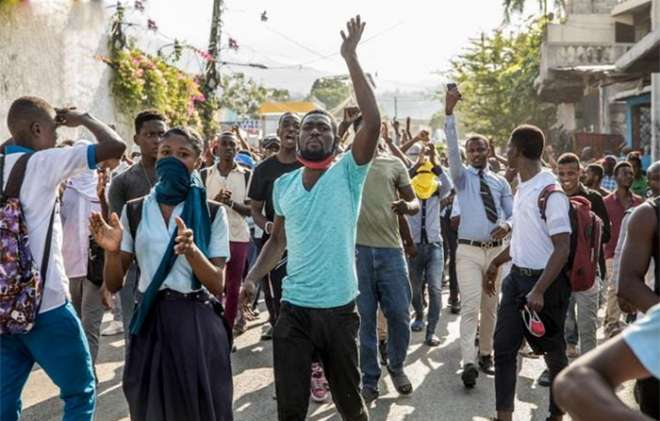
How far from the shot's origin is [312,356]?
428 cm

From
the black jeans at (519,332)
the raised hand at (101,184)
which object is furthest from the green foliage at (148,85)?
the black jeans at (519,332)

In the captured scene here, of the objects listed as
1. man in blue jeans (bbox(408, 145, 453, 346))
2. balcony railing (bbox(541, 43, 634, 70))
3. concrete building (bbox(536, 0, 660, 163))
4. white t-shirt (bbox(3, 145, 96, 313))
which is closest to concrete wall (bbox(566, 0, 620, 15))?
concrete building (bbox(536, 0, 660, 163))

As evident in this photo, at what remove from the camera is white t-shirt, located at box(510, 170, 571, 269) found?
16.1 feet

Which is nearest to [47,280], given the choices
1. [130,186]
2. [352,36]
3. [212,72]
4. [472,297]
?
[130,186]

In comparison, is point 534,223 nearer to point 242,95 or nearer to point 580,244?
point 580,244

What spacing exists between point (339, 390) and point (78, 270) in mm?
2674

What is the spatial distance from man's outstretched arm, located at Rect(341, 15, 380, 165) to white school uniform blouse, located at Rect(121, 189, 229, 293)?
0.84m

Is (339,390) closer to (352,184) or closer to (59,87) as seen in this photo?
(352,184)

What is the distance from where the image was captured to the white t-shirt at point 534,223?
4.91 m

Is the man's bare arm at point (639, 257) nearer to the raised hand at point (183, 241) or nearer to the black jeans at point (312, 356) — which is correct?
the black jeans at point (312, 356)

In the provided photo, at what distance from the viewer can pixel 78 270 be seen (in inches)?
234

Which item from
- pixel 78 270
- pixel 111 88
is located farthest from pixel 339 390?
pixel 111 88

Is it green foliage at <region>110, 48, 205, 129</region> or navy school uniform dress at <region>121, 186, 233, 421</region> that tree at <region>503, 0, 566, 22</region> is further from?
navy school uniform dress at <region>121, 186, 233, 421</region>

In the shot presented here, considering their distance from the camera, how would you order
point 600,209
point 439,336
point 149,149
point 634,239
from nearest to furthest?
point 634,239 < point 149,149 < point 600,209 < point 439,336
